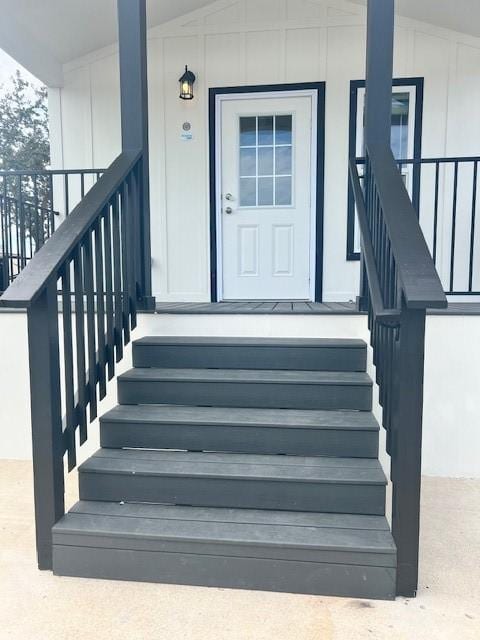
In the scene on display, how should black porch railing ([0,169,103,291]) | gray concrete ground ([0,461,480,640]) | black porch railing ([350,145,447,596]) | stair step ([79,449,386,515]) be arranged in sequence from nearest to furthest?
gray concrete ground ([0,461,480,640]) → black porch railing ([350,145,447,596]) → stair step ([79,449,386,515]) → black porch railing ([0,169,103,291])

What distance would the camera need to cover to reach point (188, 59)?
4.54 metres

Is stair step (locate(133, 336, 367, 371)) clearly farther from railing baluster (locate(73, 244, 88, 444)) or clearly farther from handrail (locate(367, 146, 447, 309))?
handrail (locate(367, 146, 447, 309))

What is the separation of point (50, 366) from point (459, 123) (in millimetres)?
4045

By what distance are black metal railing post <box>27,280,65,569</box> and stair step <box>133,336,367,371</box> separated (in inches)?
32.2

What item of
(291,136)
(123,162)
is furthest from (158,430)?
(291,136)

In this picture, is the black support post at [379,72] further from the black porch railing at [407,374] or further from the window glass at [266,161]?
the window glass at [266,161]

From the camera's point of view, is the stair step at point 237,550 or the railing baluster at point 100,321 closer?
the stair step at point 237,550

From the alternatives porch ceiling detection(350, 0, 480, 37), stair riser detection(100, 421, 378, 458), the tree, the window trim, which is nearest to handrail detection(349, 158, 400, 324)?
stair riser detection(100, 421, 378, 458)

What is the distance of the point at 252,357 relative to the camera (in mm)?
2719

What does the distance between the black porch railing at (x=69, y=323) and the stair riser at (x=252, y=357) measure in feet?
0.74

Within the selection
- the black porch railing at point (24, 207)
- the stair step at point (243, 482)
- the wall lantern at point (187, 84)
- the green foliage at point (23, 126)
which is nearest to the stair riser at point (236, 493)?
the stair step at point (243, 482)

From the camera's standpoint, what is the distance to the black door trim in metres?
4.42

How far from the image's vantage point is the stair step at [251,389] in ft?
8.06

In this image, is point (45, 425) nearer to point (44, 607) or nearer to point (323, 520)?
point (44, 607)
